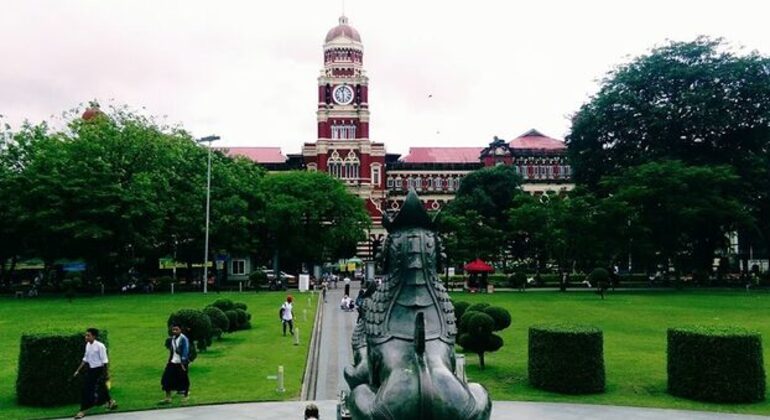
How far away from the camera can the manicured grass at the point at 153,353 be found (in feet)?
48.0

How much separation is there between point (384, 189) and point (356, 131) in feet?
27.0

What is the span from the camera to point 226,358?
19.5 metres

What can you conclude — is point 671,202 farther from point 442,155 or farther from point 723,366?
point 442,155

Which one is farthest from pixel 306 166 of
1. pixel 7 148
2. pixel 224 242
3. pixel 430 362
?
pixel 430 362

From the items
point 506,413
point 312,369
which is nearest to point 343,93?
point 312,369

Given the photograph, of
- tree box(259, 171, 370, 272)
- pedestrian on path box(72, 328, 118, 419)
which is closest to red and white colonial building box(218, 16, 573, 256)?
tree box(259, 171, 370, 272)

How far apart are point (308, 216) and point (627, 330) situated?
3907 centimetres

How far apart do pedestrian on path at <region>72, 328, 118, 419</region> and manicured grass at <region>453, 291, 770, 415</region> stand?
7.78m

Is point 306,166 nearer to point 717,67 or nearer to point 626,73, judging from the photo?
point 626,73

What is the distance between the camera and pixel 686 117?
4878cm

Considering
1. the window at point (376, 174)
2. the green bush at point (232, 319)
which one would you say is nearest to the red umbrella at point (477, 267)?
the green bush at point (232, 319)

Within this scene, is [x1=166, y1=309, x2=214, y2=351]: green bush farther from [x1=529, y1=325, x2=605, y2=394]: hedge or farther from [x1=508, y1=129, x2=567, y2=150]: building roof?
[x1=508, y1=129, x2=567, y2=150]: building roof

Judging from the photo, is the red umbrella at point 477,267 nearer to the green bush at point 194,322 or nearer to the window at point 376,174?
the green bush at point 194,322

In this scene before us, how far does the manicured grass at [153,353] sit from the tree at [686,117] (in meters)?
27.6
